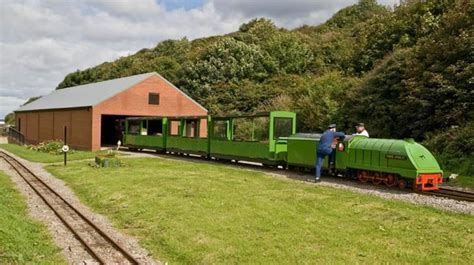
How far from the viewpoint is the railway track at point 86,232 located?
9242mm

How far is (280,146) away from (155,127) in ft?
49.0

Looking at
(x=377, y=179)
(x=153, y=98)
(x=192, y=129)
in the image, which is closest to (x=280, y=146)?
(x=377, y=179)

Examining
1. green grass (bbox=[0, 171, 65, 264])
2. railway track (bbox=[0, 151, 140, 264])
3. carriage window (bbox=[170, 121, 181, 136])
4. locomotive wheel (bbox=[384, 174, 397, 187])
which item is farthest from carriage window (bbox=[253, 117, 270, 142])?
green grass (bbox=[0, 171, 65, 264])

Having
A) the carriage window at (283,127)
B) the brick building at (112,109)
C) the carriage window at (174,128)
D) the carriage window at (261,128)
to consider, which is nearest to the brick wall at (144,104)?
the brick building at (112,109)

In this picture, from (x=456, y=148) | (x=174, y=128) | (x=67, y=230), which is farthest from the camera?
(x=174, y=128)

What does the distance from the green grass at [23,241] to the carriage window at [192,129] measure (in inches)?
604

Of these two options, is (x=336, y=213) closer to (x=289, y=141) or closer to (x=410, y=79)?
(x=289, y=141)

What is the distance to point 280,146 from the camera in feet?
68.4

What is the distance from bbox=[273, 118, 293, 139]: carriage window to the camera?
2123cm

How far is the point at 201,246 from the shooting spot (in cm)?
939

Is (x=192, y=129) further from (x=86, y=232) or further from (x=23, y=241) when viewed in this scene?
(x=23, y=241)

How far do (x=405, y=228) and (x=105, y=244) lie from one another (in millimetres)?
5868

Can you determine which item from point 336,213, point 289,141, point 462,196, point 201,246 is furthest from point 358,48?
point 201,246

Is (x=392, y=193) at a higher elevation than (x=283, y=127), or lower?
lower
